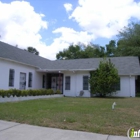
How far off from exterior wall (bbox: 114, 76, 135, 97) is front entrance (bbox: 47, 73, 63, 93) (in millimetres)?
6678

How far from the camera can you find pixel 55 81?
73.4ft

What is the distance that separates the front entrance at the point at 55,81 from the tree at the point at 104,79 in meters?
4.50

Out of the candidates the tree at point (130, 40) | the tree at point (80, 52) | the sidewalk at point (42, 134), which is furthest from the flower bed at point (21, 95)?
the tree at point (80, 52)

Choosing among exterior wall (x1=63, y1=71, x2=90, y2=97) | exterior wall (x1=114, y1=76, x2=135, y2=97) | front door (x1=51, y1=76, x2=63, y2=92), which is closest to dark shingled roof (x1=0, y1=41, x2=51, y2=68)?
front door (x1=51, y1=76, x2=63, y2=92)

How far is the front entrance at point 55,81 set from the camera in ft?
71.2

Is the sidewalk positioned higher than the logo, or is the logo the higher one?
the logo

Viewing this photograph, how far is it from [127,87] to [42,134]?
52.6 feet

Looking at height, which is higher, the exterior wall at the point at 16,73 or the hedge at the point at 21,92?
the exterior wall at the point at 16,73

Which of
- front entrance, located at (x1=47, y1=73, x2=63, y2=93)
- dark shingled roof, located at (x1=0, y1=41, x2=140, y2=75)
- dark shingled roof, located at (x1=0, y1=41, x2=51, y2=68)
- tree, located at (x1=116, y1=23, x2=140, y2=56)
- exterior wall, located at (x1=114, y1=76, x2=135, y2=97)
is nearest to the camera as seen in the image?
dark shingled roof, located at (x1=0, y1=41, x2=51, y2=68)

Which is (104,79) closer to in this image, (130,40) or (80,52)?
(130,40)

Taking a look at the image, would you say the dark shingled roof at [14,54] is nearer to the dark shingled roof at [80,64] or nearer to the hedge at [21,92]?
the dark shingled roof at [80,64]

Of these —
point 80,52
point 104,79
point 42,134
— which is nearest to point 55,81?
point 104,79

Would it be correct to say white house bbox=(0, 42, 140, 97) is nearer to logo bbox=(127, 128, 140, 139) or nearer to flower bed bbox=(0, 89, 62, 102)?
flower bed bbox=(0, 89, 62, 102)

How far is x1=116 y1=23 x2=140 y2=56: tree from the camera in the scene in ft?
86.2
